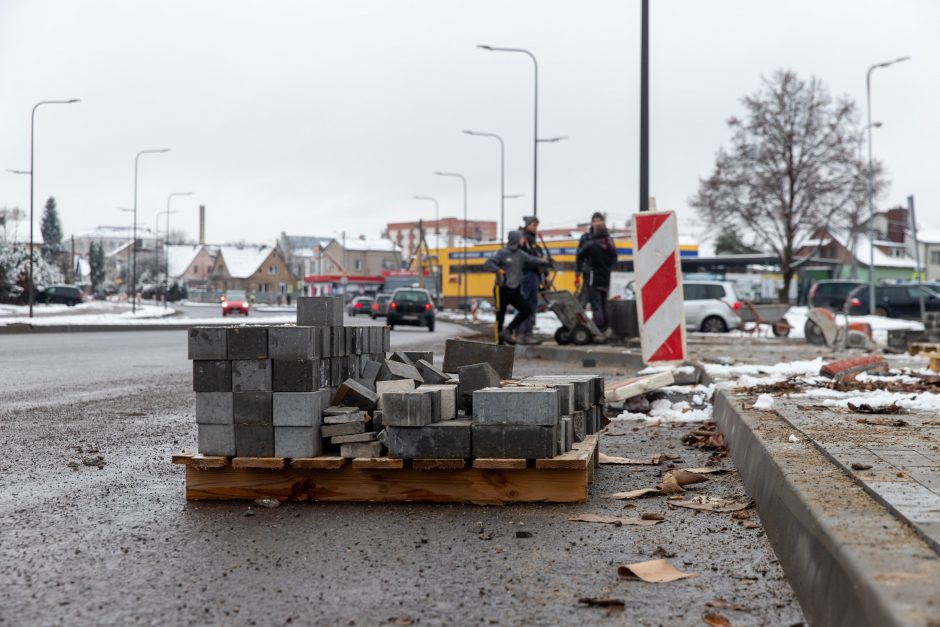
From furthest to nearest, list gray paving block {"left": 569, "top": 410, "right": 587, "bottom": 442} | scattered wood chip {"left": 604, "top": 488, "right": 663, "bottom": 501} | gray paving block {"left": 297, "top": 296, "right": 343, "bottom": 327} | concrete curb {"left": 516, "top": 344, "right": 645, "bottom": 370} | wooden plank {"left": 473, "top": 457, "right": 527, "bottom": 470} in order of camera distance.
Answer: concrete curb {"left": 516, "top": 344, "right": 645, "bottom": 370} < gray paving block {"left": 569, "top": 410, "right": 587, "bottom": 442} < gray paving block {"left": 297, "top": 296, "right": 343, "bottom": 327} < scattered wood chip {"left": 604, "top": 488, "right": 663, "bottom": 501} < wooden plank {"left": 473, "top": 457, "right": 527, "bottom": 470}

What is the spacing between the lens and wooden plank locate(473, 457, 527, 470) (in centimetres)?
571

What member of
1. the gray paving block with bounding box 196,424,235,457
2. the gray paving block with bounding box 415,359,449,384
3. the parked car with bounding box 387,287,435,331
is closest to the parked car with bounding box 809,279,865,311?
the parked car with bounding box 387,287,435,331

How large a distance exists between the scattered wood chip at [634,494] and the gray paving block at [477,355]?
2178mm

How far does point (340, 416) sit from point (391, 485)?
18.3 inches

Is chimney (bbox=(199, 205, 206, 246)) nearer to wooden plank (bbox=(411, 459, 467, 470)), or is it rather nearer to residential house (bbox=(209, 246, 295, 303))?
residential house (bbox=(209, 246, 295, 303))

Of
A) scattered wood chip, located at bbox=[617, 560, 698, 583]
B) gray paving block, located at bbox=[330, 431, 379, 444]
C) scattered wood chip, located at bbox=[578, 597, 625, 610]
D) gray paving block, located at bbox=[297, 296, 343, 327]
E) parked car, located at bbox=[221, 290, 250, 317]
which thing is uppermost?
gray paving block, located at bbox=[297, 296, 343, 327]

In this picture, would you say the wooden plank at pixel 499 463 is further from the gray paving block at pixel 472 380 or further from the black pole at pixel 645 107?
the black pole at pixel 645 107

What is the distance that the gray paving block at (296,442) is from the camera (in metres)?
5.89

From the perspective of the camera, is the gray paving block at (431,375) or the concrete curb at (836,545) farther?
the gray paving block at (431,375)

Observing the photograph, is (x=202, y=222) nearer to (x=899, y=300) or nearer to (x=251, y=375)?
(x=899, y=300)

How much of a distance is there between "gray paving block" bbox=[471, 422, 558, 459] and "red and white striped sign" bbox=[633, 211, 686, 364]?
6.17m

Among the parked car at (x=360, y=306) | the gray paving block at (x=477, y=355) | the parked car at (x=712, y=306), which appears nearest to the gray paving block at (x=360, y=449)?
the gray paving block at (x=477, y=355)

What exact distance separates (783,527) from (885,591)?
1.77m

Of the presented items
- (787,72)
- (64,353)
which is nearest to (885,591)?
(64,353)
